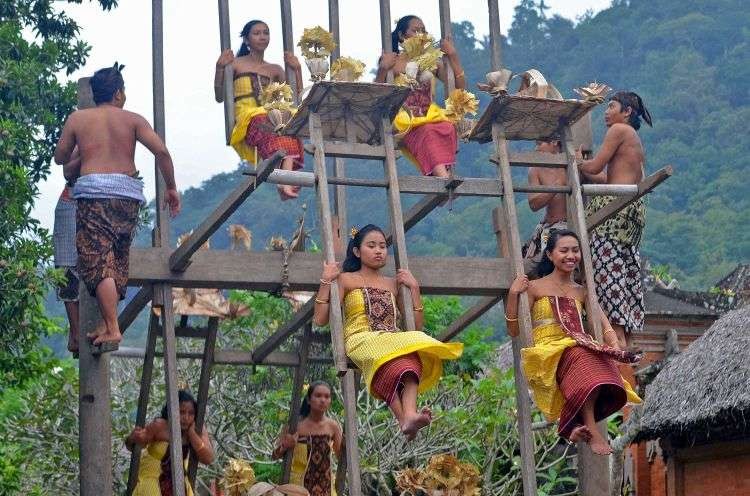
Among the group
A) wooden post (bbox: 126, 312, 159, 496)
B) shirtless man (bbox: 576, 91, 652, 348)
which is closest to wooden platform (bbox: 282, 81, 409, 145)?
shirtless man (bbox: 576, 91, 652, 348)

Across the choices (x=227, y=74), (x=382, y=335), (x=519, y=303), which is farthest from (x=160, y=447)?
(x=519, y=303)

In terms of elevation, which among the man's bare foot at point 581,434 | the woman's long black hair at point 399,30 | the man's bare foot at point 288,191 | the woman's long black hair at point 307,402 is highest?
the woman's long black hair at point 399,30

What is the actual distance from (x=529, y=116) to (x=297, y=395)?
3261mm

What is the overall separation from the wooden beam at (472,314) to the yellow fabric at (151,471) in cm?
218

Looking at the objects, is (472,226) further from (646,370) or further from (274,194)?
(646,370)

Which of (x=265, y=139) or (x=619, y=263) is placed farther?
(x=619, y=263)

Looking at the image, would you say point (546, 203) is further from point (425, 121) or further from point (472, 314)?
point (425, 121)

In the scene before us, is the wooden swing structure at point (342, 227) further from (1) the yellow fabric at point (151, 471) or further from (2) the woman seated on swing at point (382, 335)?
(1) the yellow fabric at point (151, 471)

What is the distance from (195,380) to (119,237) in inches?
366

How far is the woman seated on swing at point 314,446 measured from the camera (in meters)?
11.7

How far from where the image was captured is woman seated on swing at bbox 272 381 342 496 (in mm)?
11672

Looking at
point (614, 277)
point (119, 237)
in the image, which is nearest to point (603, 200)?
point (614, 277)

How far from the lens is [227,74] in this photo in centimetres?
1048

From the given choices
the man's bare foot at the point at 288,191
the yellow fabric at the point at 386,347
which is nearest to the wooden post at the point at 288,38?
the man's bare foot at the point at 288,191
